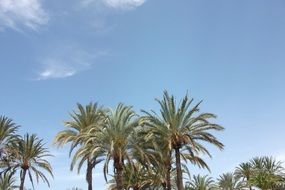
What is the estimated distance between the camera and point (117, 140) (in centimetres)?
3531

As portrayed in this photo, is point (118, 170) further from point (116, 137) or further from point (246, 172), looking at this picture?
point (246, 172)

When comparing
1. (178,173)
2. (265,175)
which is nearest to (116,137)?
(178,173)

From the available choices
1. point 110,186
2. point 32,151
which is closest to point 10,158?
point 32,151

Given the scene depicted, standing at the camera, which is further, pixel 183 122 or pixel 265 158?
pixel 265 158

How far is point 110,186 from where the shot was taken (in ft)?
186

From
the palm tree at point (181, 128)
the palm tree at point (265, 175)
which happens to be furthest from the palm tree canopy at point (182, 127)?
the palm tree at point (265, 175)

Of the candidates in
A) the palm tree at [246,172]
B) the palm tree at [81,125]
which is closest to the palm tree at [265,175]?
the palm tree at [246,172]

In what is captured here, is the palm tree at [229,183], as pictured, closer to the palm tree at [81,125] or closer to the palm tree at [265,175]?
the palm tree at [265,175]

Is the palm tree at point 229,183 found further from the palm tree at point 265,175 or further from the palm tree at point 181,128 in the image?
the palm tree at point 181,128

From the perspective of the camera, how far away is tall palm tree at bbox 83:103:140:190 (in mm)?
35062

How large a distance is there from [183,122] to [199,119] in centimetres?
145

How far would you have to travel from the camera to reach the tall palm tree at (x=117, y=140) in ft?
115

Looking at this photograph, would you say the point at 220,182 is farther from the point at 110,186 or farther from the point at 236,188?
the point at 110,186

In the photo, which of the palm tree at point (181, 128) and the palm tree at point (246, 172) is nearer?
the palm tree at point (181, 128)
